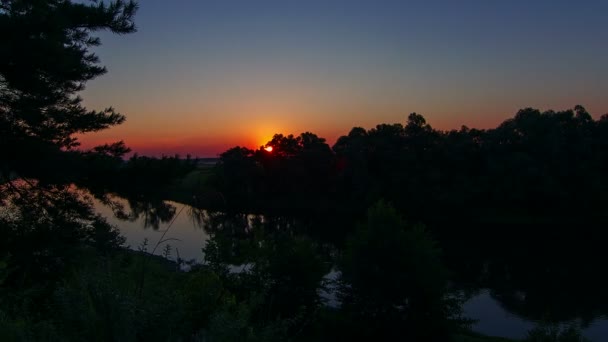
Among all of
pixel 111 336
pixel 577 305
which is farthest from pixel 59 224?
pixel 577 305

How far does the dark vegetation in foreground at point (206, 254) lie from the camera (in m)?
3.83

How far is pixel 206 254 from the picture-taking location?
15.9m

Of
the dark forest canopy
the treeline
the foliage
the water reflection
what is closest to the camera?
the dark forest canopy

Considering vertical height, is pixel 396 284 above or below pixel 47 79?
below

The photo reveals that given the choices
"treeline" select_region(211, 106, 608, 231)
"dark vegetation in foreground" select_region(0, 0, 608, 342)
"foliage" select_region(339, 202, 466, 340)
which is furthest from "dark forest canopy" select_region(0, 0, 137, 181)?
"treeline" select_region(211, 106, 608, 231)

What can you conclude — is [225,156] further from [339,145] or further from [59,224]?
[59,224]

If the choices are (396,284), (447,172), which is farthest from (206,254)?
(447,172)

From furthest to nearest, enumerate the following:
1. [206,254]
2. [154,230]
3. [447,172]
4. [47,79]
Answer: [447,172]
[154,230]
[206,254]
[47,79]

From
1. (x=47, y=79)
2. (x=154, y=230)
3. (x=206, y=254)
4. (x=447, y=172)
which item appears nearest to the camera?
(x=47, y=79)

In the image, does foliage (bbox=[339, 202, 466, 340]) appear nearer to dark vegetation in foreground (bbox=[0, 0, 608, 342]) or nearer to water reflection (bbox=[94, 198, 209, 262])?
dark vegetation in foreground (bbox=[0, 0, 608, 342])

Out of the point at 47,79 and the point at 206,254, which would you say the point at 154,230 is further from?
the point at 47,79

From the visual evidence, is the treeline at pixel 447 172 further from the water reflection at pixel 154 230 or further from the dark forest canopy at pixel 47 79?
the dark forest canopy at pixel 47 79

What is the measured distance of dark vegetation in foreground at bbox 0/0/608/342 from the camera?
12.6ft

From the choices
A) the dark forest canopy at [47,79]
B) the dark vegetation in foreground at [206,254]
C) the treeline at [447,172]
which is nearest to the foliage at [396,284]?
the dark vegetation in foreground at [206,254]
